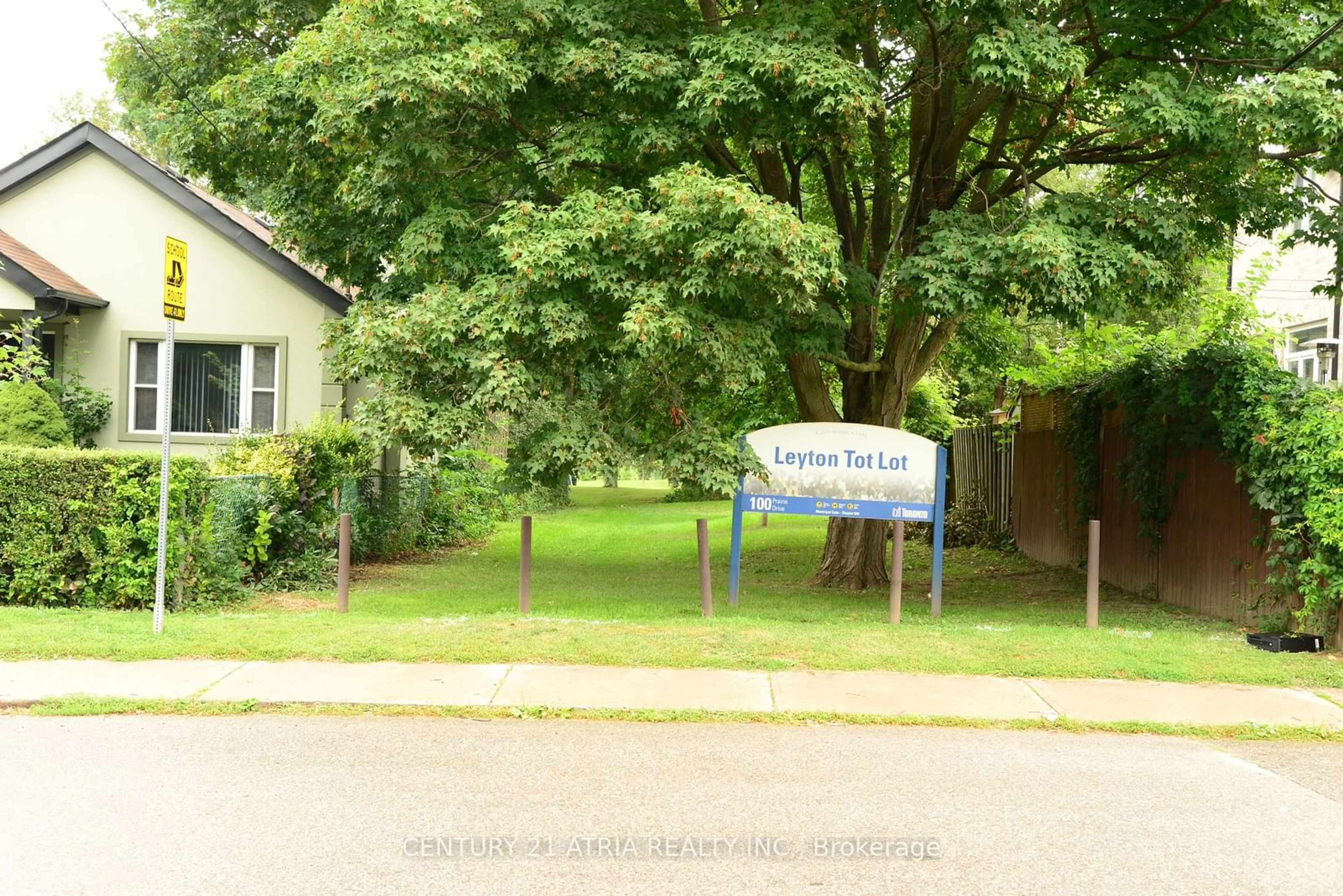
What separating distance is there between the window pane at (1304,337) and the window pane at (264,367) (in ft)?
65.2

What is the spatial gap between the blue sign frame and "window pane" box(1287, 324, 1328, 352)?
1522cm

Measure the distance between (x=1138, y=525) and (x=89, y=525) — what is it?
38.0ft

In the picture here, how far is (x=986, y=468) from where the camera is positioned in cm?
2041

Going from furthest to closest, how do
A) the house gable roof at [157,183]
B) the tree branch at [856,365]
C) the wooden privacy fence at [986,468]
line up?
the wooden privacy fence at [986,468] < the house gable roof at [157,183] < the tree branch at [856,365]

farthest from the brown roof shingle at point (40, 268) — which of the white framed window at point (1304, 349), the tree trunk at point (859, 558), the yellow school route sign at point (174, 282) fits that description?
the white framed window at point (1304, 349)

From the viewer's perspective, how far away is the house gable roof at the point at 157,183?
17.2m

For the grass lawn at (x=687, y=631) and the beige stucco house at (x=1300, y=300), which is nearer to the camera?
the grass lawn at (x=687, y=631)

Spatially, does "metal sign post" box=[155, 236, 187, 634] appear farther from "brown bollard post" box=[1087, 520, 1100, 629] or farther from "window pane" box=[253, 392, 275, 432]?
"window pane" box=[253, 392, 275, 432]

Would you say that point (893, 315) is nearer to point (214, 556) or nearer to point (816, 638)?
point (816, 638)

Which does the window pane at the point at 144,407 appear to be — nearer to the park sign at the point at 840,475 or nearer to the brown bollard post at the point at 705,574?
the park sign at the point at 840,475

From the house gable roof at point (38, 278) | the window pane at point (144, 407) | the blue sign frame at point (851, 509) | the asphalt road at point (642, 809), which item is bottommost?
the asphalt road at point (642, 809)

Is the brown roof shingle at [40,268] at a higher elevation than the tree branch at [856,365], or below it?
higher

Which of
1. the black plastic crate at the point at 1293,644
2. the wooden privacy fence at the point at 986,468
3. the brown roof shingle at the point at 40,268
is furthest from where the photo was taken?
the wooden privacy fence at the point at 986,468

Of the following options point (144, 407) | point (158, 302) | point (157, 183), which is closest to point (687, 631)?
point (144, 407)
